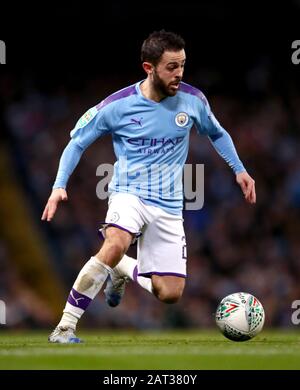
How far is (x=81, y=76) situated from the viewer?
19109mm

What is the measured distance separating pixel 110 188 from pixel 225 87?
33.5 ft

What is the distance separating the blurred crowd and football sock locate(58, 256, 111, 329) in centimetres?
722

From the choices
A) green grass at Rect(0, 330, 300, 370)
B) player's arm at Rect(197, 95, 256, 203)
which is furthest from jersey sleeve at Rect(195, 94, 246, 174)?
green grass at Rect(0, 330, 300, 370)

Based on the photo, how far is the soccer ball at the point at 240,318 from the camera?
8.55m

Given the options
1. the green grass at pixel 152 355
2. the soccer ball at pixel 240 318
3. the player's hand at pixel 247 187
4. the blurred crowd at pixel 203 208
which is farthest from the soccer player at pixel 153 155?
the blurred crowd at pixel 203 208

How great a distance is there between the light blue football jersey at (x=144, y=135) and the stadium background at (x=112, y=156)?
22.5ft

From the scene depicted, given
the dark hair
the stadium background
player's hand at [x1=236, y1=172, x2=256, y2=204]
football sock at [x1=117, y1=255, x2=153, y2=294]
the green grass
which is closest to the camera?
the green grass

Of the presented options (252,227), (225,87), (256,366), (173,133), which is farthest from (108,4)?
(256,366)

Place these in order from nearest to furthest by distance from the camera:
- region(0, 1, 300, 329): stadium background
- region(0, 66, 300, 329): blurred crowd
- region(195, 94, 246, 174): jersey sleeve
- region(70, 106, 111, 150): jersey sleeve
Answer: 1. region(70, 106, 111, 150): jersey sleeve
2. region(195, 94, 246, 174): jersey sleeve
3. region(0, 66, 300, 329): blurred crowd
4. region(0, 1, 300, 329): stadium background

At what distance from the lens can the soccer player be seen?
8.67m

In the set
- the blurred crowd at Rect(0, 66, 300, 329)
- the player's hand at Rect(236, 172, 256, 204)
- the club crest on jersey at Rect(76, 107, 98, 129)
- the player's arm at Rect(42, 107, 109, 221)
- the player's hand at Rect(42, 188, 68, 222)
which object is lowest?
the blurred crowd at Rect(0, 66, 300, 329)

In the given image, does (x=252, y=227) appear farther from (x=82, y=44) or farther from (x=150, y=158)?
(x=150, y=158)

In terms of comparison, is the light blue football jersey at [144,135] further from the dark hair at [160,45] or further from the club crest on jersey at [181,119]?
the dark hair at [160,45]

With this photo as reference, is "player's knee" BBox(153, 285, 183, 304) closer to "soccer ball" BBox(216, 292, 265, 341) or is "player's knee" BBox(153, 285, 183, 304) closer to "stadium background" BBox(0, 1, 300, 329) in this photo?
"soccer ball" BBox(216, 292, 265, 341)
